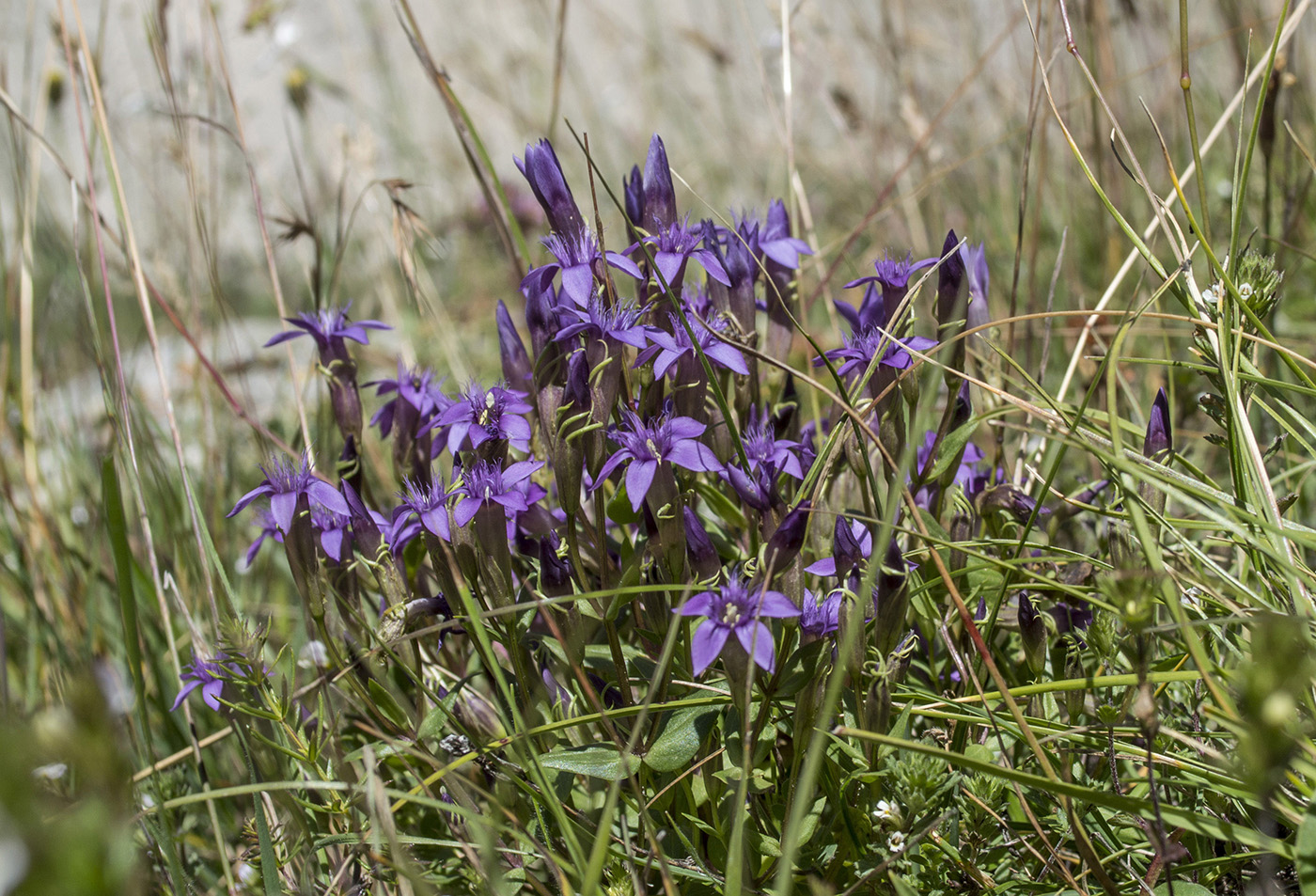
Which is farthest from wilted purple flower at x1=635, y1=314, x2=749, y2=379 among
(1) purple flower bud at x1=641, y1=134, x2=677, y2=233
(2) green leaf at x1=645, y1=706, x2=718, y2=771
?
(2) green leaf at x1=645, y1=706, x2=718, y2=771

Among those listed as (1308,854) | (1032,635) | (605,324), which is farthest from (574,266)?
(1308,854)

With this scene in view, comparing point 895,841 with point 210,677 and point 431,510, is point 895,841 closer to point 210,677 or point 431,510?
A: point 431,510

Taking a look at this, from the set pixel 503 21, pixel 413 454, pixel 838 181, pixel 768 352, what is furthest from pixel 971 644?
pixel 503 21

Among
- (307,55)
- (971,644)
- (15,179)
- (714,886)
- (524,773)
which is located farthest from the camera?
(307,55)

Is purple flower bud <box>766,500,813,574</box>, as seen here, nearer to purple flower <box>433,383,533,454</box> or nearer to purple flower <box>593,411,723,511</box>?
purple flower <box>593,411,723,511</box>

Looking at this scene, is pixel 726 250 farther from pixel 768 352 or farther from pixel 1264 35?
pixel 1264 35
